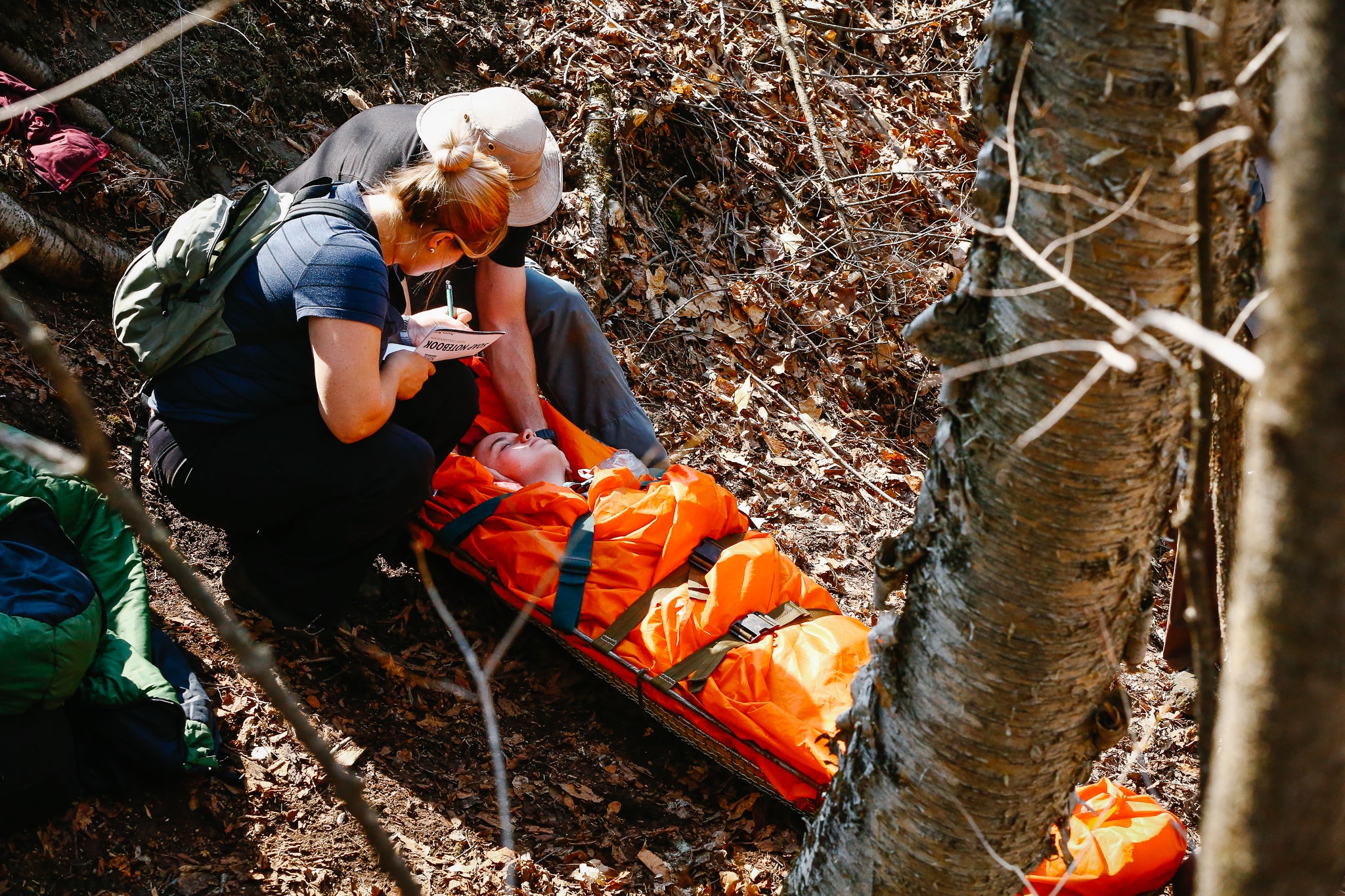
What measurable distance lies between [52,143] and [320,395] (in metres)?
2.03

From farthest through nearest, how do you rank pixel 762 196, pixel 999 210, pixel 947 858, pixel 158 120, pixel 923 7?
pixel 923 7 → pixel 762 196 → pixel 158 120 → pixel 947 858 → pixel 999 210

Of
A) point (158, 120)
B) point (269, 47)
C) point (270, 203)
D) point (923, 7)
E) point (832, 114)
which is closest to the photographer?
point (270, 203)

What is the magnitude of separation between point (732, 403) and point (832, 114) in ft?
7.72

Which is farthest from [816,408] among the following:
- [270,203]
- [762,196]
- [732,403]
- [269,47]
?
[269,47]

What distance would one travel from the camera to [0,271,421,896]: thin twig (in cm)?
65

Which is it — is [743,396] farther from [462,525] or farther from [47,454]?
[47,454]

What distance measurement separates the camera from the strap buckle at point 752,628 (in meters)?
2.69

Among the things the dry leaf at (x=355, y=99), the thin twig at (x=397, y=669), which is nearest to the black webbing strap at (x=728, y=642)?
the thin twig at (x=397, y=669)

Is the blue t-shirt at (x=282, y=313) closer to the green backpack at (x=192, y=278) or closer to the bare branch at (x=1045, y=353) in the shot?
the green backpack at (x=192, y=278)

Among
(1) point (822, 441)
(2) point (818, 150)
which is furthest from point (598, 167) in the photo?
(1) point (822, 441)

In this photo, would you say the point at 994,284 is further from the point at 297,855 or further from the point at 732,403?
the point at 732,403

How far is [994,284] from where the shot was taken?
136 cm

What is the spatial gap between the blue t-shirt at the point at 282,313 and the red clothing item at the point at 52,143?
1.47 meters

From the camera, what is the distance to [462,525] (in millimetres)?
2885
